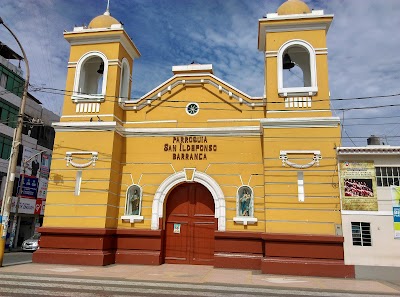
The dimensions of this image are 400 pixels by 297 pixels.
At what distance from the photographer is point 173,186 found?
16.3 m

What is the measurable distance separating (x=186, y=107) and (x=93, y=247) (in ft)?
24.0

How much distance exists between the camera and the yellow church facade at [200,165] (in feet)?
46.6

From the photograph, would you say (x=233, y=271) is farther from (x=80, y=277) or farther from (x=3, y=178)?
(x=3, y=178)

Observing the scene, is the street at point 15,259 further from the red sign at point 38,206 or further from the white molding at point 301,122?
the red sign at point 38,206

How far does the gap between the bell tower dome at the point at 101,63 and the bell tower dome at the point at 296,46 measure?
6.66m

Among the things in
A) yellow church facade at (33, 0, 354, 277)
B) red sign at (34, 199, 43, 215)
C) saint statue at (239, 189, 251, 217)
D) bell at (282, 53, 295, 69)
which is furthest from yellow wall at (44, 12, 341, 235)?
red sign at (34, 199, 43, 215)

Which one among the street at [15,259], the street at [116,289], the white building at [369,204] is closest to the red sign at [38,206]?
the street at [15,259]

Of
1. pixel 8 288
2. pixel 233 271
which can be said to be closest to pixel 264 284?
pixel 233 271

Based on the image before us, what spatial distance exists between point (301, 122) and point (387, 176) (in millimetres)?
3762

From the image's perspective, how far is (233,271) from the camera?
1416 cm

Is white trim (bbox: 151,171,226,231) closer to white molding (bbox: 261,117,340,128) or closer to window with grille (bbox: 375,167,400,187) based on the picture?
white molding (bbox: 261,117,340,128)

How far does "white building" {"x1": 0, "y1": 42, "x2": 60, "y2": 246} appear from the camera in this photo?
28.0 m

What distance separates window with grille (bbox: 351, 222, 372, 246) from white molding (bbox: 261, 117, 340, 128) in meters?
3.92

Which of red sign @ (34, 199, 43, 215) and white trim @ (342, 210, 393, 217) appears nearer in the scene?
white trim @ (342, 210, 393, 217)
